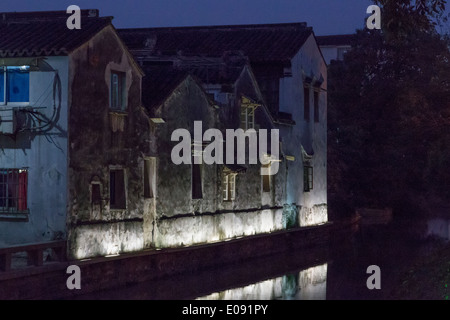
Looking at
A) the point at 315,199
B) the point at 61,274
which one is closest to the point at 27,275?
the point at 61,274

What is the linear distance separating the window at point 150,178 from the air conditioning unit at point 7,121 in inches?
195

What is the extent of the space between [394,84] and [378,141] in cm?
346

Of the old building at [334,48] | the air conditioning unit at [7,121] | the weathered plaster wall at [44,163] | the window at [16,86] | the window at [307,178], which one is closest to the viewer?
the weathered plaster wall at [44,163]

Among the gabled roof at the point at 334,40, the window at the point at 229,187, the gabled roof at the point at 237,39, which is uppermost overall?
the gabled roof at the point at 334,40

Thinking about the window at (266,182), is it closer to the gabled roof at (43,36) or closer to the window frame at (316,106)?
the window frame at (316,106)

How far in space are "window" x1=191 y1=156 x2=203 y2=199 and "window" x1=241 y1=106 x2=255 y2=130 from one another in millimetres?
4189

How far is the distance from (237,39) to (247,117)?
7.12 meters

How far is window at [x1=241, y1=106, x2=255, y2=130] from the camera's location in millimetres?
33156

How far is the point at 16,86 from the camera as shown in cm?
2300

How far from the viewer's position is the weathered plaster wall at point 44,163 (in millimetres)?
22547

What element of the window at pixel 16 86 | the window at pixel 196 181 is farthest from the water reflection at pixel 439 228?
the window at pixel 16 86

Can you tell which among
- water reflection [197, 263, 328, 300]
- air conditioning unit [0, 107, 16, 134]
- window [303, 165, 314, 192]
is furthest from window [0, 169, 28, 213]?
window [303, 165, 314, 192]

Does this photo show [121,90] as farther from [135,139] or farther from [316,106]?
[316,106]
